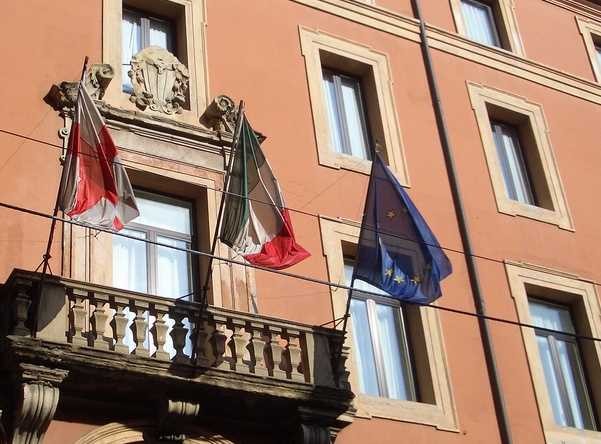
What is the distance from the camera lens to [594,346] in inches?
727

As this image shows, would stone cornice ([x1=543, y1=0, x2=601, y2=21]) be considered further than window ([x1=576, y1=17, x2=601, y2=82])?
Yes

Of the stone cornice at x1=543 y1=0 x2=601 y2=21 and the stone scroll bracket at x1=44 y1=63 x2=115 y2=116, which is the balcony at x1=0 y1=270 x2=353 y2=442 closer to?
the stone scroll bracket at x1=44 y1=63 x2=115 y2=116

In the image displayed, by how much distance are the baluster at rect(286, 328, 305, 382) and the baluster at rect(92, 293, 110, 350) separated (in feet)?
7.91

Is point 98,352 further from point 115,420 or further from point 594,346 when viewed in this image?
point 594,346

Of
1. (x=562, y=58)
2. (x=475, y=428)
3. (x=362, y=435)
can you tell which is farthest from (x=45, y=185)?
(x=562, y=58)

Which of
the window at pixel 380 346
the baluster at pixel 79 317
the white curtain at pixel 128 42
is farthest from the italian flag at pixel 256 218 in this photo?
the white curtain at pixel 128 42

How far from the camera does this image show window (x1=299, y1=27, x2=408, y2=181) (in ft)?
59.4

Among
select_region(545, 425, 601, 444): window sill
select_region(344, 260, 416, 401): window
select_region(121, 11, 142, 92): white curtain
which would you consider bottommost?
select_region(545, 425, 601, 444): window sill

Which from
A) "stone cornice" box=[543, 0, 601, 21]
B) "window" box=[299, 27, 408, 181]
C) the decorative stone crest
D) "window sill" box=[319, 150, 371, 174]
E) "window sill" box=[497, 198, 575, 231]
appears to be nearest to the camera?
the decorative stone crest

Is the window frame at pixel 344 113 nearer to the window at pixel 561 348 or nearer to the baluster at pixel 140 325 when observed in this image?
the window at pixel 561 348

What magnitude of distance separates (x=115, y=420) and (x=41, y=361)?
50.1 inches

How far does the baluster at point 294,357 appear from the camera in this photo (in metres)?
14.3

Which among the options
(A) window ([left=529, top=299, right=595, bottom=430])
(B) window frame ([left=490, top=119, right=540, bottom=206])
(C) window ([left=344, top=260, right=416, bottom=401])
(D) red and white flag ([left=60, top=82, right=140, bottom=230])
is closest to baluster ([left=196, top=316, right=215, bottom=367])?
(D) red and white flag ([left=60, top=82, right=140, bottom=230])

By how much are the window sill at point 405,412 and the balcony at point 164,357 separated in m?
0.84
